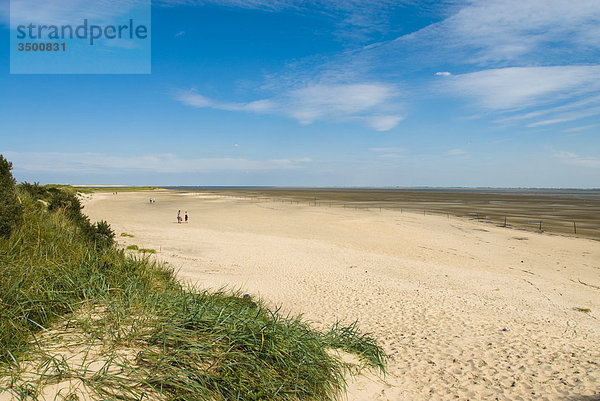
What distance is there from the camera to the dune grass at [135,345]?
274 centimetres

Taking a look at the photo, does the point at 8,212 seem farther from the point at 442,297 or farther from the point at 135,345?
the point at 442,297

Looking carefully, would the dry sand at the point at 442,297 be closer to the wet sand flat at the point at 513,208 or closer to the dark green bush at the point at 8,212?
the dark green bush at the point at 8,212

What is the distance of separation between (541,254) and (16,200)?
22.1 m

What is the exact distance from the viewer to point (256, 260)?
14445mm

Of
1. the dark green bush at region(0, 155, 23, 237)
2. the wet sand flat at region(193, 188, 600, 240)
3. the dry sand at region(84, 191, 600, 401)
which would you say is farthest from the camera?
the wet sand flat at region(193, 188, 600, 240)

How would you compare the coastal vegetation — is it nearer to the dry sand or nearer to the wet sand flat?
the dry sand

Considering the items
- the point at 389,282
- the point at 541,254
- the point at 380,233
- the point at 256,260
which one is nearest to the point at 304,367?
the point at 389,282

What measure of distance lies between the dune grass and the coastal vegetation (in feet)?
0.04

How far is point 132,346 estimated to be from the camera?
10.6 ft

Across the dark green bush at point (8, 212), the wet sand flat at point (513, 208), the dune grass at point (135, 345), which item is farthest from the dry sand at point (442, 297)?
the wet sand flat at point (513, 208)

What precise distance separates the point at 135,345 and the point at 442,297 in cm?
917

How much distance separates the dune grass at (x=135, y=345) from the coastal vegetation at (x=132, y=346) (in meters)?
0.01

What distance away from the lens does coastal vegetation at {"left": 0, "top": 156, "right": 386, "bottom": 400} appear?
8.89 ft

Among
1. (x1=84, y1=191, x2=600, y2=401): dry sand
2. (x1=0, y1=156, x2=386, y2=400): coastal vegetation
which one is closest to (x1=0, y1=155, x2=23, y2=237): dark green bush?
(x1=0, y1=156, x2=386, y2=400): coastal vegetation
